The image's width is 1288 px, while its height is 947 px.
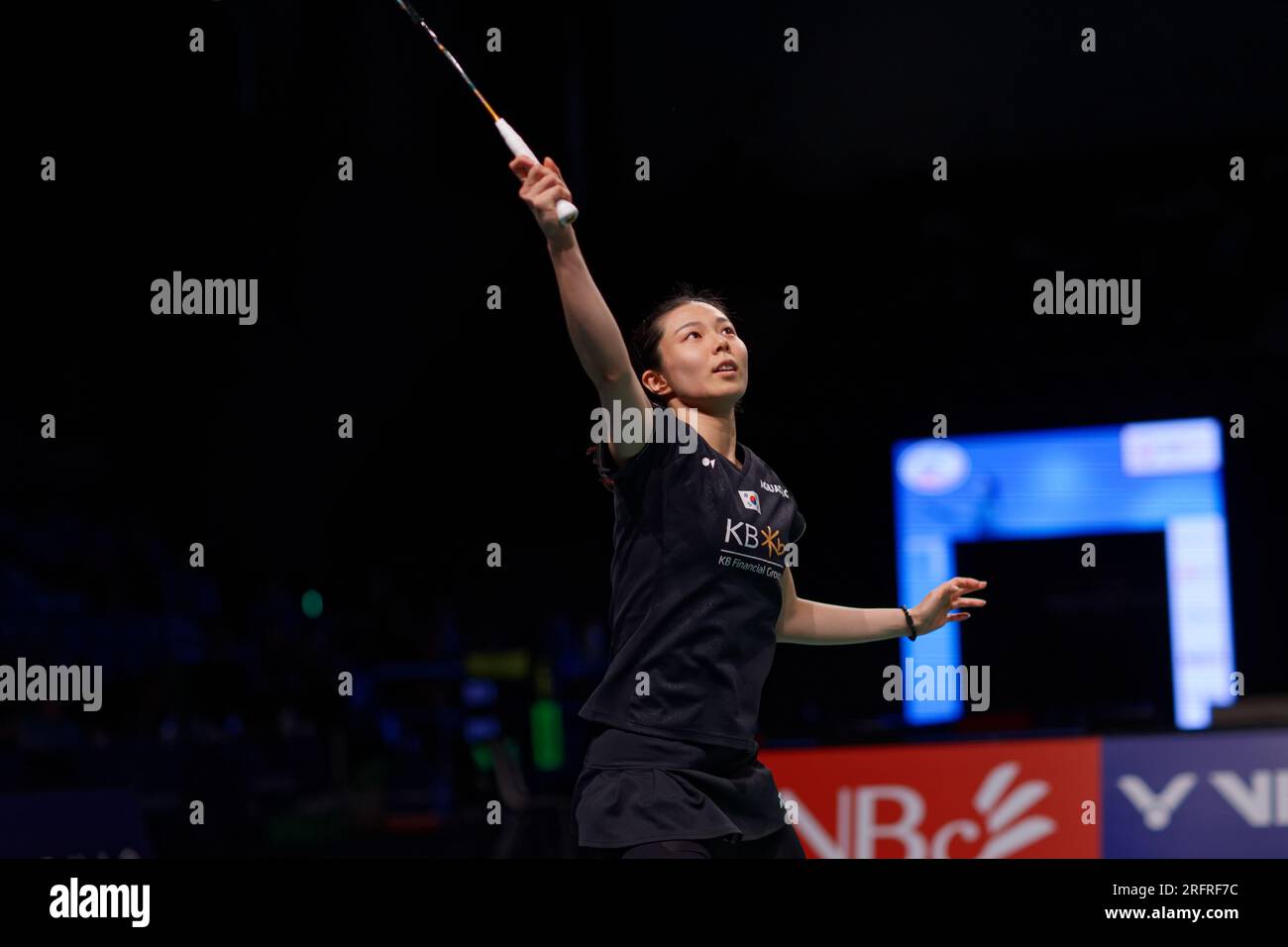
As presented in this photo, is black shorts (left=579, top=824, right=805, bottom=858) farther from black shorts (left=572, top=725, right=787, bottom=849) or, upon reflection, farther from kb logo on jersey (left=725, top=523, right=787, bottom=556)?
kb logo on jersey (left=725, top=523, right=787, bottom=556)

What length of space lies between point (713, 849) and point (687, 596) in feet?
1.56

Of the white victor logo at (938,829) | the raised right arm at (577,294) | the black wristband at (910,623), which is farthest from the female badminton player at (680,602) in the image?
the white victor logo at (938,829)

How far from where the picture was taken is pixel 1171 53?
868cm

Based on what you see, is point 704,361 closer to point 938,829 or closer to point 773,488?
point 773,488

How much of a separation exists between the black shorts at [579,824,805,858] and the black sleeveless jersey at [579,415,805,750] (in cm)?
19

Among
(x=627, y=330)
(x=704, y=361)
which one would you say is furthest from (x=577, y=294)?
(x=627, y=330)

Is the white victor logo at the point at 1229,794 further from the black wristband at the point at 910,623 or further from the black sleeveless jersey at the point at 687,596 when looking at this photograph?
the black sleeveless jersey at the point at 687,596

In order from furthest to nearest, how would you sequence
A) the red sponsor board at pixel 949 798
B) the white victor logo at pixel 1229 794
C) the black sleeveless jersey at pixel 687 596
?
the red sponsor board at pixel 949 798, the white victor logo at pixel 1229 794, the black sleeveless jersey at pixel 687 596

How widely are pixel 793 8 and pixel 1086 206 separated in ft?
7.17

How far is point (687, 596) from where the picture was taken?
2832 mm

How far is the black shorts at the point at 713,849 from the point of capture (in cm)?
261

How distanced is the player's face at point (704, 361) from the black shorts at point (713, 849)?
87 cm

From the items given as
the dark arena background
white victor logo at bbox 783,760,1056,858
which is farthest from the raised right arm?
the dark arena background
